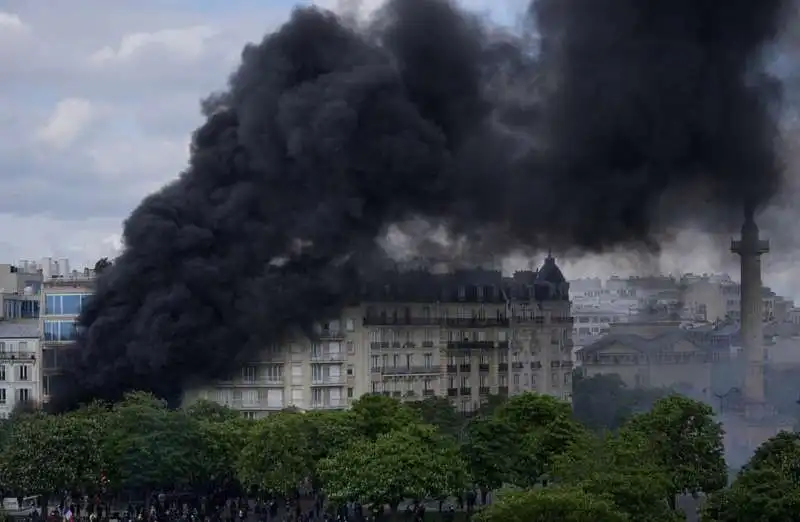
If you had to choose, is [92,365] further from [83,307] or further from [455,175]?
[455,175]

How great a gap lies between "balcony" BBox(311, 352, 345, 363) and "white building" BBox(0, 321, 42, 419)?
43.4ft

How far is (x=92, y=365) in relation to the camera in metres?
64.0

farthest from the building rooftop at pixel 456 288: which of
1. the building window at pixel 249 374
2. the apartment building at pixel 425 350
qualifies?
the building window at pixel 249 374

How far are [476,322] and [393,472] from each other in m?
33.5

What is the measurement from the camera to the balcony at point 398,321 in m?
70.8

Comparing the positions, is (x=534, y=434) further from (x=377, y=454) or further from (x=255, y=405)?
(x=255, y=405)

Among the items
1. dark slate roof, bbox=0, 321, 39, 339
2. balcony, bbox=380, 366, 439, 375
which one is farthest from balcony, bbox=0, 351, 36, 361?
balcony, bbox=380, 366, 439, 375

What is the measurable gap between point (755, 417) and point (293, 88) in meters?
31.5

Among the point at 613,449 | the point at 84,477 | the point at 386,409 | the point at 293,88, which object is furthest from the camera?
the point at 293,88

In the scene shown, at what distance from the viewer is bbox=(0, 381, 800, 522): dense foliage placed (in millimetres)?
42125

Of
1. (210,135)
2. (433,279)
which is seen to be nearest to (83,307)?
(210,135)

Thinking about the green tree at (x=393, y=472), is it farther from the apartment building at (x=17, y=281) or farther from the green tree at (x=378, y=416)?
the apartment building at (x=17, y=281)

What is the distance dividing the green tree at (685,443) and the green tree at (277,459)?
10.9m

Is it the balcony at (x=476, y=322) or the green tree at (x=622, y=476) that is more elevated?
the balcony at (x=476, y=322)
